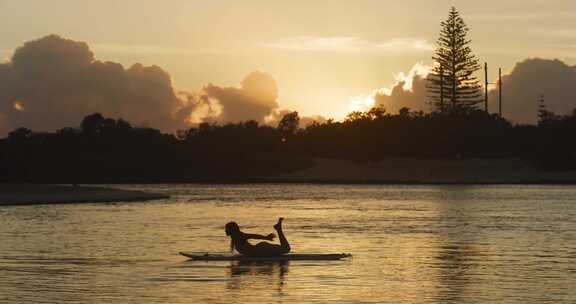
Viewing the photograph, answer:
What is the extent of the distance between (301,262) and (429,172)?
129348 mm

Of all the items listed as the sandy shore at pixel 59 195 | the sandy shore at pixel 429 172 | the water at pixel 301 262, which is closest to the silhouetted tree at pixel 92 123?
the sandy shore at pixel 429 172

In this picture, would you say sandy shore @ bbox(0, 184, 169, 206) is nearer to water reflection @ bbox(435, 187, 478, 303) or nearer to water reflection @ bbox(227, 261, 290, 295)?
water reflection @ bbox(435, 187, 478, 303)

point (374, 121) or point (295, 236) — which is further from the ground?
point (374, 121)

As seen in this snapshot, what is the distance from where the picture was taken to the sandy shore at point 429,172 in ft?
516

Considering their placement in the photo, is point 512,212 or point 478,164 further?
point 478,164

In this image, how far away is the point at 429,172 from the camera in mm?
164875

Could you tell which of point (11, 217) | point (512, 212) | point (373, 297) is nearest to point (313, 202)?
point (512, 212)

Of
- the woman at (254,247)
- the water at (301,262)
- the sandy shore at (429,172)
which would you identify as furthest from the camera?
the sandy shore at (429,172)

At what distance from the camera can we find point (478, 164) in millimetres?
163000

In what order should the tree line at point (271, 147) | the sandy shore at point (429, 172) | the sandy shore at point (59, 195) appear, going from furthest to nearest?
the tree line at point (271, 147) → the sandy shore at point (429, 172) → the sandy shore at point (59, 195)

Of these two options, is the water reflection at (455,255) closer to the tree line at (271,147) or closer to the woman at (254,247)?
the woman at (254,247)

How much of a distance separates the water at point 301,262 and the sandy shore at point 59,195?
13634mm

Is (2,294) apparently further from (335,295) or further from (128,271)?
(335,295)

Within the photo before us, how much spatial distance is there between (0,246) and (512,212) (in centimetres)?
3950
